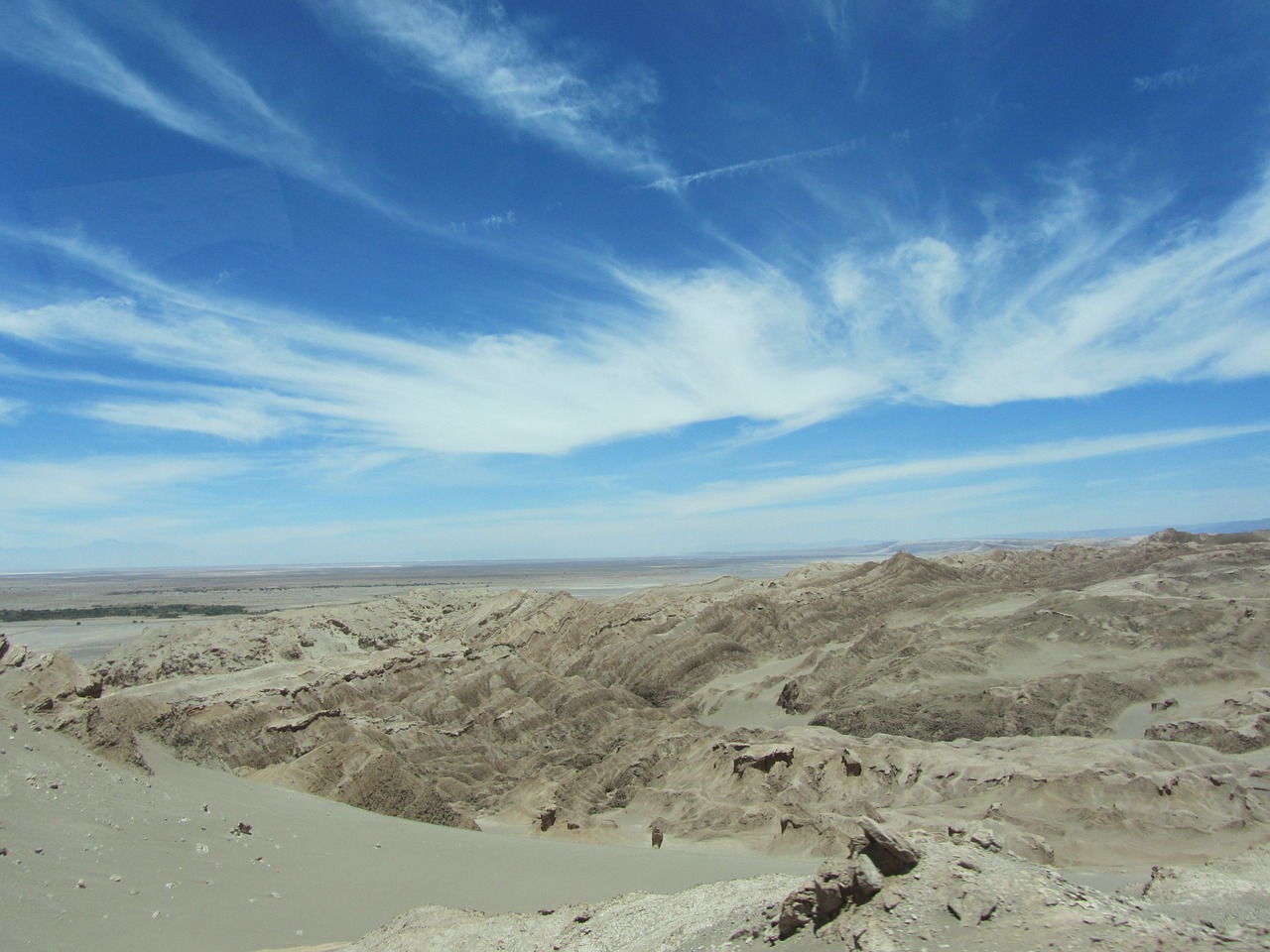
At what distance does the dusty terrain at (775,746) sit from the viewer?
757cm

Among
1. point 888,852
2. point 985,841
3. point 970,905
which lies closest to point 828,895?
point 888,852

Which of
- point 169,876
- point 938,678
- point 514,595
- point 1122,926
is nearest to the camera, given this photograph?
point 1122,926

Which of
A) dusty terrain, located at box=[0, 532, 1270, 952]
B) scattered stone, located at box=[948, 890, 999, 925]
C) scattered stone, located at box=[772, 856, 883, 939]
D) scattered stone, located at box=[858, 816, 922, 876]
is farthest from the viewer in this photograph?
dusty terrain, located at box=[0, 532, 1270, 952]

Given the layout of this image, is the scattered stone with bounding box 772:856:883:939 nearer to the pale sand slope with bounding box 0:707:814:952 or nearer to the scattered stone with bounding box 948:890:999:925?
the scattered stone with bounding box 948:890:999:925

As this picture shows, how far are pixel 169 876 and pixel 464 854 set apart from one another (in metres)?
4.88

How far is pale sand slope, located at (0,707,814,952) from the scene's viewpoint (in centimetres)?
759

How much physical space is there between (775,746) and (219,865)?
52.4 feet

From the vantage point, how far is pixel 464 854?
41.0 ft

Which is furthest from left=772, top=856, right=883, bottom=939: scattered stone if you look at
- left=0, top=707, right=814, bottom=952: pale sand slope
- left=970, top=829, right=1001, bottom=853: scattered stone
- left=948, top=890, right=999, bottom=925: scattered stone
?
left=0, top=707, right=814, bottom=952: pale sand slope

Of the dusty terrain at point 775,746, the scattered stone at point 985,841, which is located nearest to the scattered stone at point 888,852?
the dusty terrain at point 775,746

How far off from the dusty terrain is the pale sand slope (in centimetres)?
12

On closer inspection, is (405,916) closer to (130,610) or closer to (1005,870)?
(1005,870)

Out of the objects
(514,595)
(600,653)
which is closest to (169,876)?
(600,653)

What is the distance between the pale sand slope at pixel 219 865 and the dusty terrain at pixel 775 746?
0.39 ft
